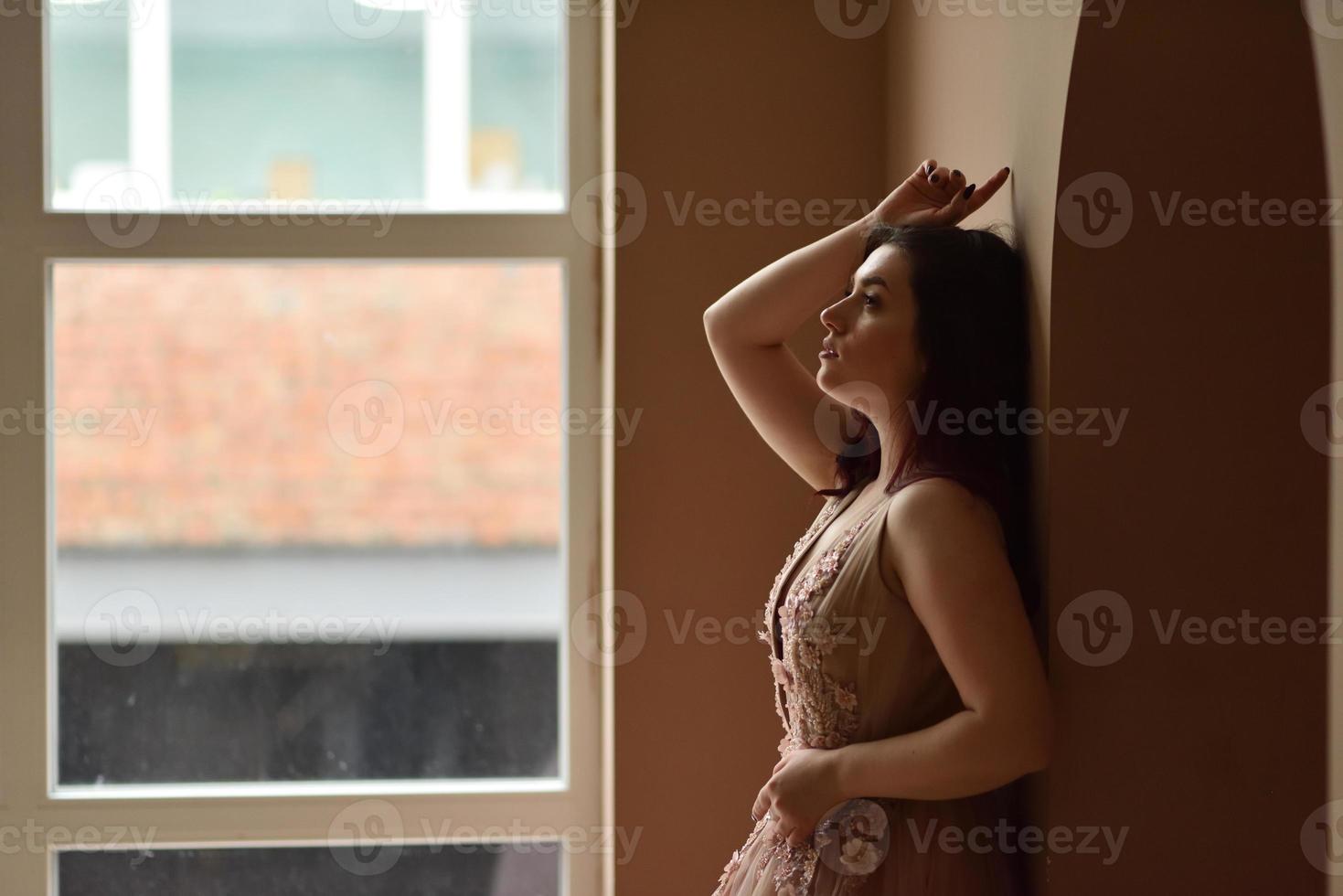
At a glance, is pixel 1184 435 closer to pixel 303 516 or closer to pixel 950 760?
pixel 950 760

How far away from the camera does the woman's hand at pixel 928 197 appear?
143 cm

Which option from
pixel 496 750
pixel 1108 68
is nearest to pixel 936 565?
pixel 1108 68

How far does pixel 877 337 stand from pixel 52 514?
1.73 m

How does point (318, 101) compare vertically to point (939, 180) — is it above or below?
above

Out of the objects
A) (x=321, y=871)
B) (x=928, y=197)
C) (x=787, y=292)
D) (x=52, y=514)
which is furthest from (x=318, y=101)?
(x=321, y=871)

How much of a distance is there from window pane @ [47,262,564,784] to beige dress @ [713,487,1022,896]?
1106 millimetres

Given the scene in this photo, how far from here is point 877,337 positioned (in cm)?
137

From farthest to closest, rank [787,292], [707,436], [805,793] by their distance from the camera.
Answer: [707,436] < [787,292] < [805,793]

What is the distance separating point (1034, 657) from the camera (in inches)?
48.0

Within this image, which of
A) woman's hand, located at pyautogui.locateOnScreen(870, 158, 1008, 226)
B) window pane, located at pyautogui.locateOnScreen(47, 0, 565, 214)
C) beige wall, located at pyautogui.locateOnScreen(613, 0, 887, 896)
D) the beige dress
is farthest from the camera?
window pane, located at pyautogui.locateOnScreen(47, 0, 565, 214)

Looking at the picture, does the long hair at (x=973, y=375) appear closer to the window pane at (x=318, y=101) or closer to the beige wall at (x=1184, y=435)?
the beige wall at (x=1184, y=435)

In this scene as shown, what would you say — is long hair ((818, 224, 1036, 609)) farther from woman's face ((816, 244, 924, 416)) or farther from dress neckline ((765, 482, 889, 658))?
dress neckline ((765, 482, 889, 658))

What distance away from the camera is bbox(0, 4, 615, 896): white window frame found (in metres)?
2.30

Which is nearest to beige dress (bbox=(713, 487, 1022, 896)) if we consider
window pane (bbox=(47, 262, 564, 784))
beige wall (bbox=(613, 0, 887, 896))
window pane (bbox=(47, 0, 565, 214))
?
beige wall (bbox=(613, 0, 887, 896))
